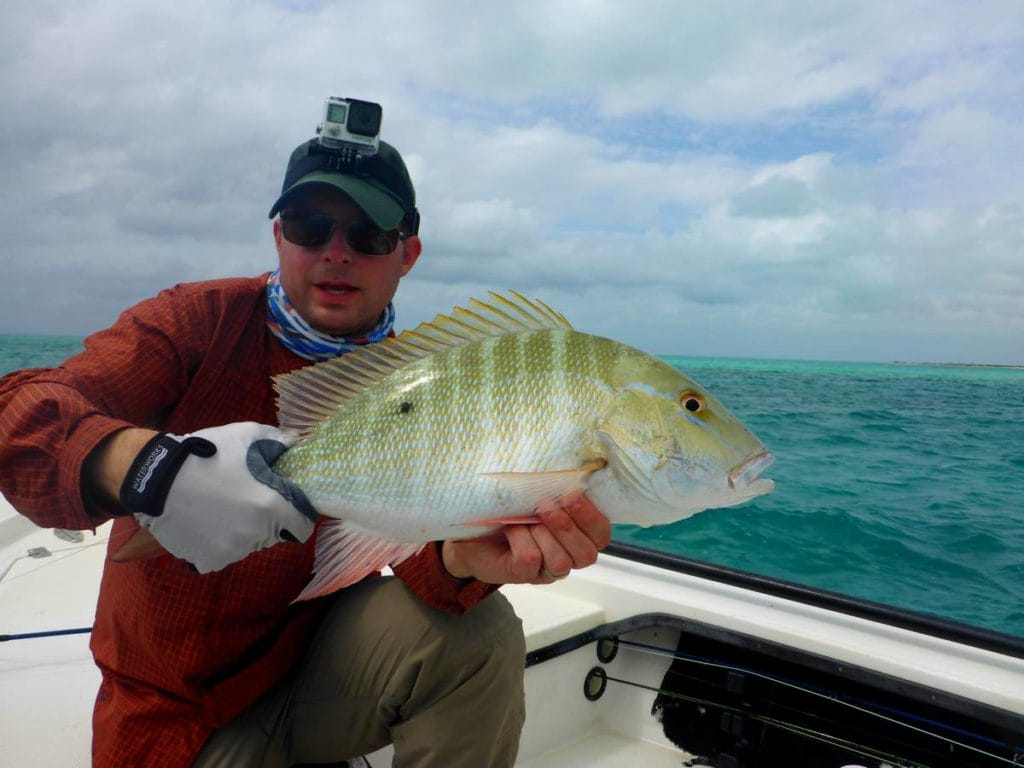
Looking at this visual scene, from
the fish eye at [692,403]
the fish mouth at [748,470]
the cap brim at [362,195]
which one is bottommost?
the fish mouth at [748,470]

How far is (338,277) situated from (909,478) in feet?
34.1

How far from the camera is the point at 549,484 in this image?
148cm

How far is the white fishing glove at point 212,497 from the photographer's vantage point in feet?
4.40

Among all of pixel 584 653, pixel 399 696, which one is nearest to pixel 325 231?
pixel 399 696

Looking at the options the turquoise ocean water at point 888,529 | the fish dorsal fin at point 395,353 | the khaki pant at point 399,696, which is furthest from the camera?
the turquoise ocean water at point 888,529

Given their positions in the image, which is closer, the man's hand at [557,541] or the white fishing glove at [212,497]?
the white fishing glove at [212,497]

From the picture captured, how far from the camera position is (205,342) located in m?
2.04

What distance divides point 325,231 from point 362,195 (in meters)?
0.17

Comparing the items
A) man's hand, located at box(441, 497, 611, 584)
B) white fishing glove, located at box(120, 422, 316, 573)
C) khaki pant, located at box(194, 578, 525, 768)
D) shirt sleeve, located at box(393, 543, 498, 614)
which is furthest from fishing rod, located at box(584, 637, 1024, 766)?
white fishing glove, located at box(120, 422, 316, 573)

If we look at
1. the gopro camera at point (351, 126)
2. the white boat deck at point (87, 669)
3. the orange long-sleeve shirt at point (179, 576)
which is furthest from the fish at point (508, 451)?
the white boat deck at point (87, 669)

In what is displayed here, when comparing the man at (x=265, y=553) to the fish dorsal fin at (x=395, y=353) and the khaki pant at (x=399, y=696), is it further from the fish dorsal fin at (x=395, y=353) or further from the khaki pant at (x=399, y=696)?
the fish dorsal fin at (x=395, y=353)

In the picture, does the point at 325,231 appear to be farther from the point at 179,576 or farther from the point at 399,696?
the point at 399,696

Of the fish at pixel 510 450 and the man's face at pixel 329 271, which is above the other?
the man's face at pixel 329 271

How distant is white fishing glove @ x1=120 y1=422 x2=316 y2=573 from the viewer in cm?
134
